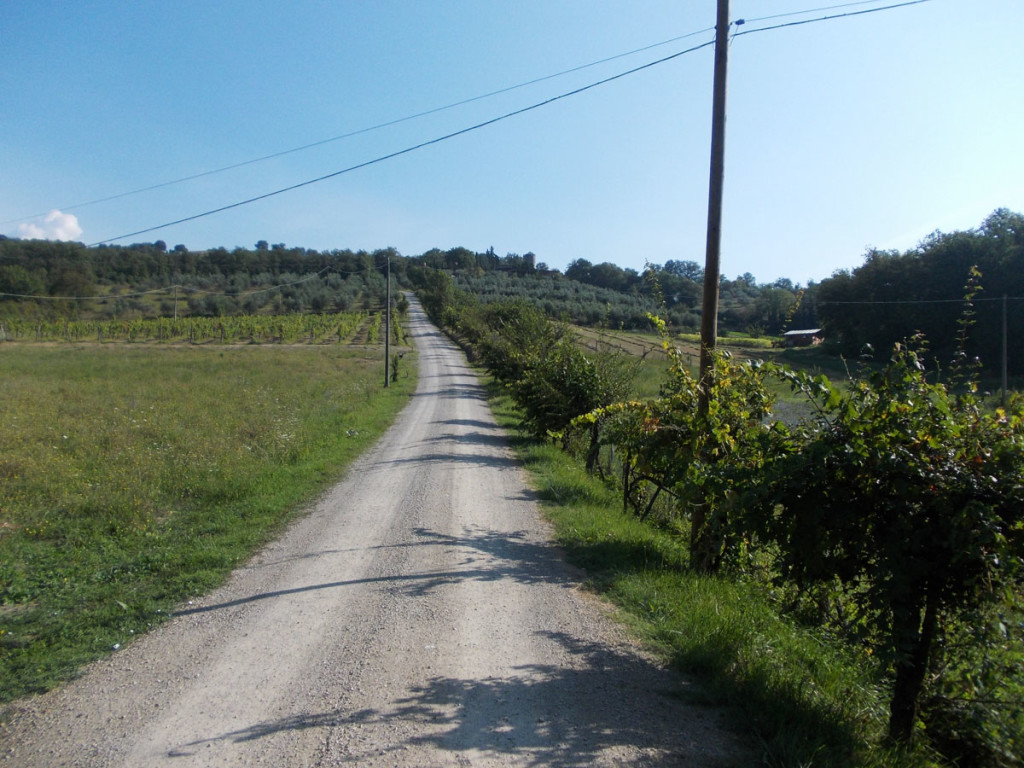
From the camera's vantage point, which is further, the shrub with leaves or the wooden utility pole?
the wooden utility pole

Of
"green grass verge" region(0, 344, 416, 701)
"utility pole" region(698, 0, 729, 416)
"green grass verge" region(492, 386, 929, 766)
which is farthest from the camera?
"utility pole" region(698, 0, 729, 416)

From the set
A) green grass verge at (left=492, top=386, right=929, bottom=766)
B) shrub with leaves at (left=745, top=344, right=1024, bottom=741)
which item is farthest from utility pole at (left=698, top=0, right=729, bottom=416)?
shrub with leaves at (left=745, top=344, right=1024, bottom=741)

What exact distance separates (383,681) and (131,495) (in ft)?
22.2

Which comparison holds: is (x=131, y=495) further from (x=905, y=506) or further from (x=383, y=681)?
(x=905, y=506)

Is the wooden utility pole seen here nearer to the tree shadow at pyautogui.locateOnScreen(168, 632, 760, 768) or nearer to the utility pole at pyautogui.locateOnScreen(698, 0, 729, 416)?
the utility pole at pyautogui.locateOnScreen(698, 0, 729, 416)

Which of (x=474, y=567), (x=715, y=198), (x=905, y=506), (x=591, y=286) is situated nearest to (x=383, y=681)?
(x=474, y=567)

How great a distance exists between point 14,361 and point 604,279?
6391cm

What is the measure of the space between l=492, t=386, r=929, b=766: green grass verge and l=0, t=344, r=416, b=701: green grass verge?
13.4 feet

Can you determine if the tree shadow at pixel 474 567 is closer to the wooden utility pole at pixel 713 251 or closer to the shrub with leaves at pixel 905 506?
the wooden utility pole at pixel 713 251

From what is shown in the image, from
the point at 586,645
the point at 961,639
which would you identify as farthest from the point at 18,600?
the point at 961,639

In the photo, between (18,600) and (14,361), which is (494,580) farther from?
(14,361)

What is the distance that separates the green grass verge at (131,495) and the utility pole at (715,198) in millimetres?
5627

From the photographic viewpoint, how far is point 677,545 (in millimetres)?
8180

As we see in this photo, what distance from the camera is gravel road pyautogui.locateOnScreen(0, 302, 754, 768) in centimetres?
351
